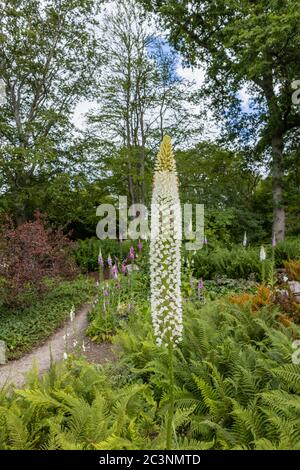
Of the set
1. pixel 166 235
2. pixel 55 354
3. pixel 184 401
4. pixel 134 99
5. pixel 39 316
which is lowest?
pixel 55 354

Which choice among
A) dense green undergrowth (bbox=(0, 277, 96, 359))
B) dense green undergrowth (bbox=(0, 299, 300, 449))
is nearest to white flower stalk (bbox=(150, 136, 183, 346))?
dense green undergrowth (bbox=(0, 299, 300, 449))

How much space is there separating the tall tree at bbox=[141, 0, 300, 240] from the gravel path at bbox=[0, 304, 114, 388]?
8734 millimetres

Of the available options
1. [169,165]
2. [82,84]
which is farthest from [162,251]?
[82,84]

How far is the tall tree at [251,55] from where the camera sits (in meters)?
11.4

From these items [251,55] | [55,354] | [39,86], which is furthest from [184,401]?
[39,86]

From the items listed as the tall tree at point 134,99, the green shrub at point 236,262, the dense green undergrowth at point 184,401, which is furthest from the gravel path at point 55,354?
the tall tree at point 134,99

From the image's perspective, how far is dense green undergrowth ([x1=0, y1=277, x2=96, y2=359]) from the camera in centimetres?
707

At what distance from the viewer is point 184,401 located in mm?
3553

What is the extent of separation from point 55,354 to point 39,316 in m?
1.69

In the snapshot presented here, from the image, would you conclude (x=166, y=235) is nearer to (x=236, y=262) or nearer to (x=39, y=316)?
(x=39, y=316)

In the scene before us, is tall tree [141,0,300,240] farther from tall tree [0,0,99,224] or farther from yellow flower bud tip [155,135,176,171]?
yellow flower bud tip [155,135,176,171]

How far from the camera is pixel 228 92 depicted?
15641 mm

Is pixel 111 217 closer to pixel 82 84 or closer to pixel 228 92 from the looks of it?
pixel 82 84

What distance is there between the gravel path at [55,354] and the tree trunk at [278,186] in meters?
9.15
